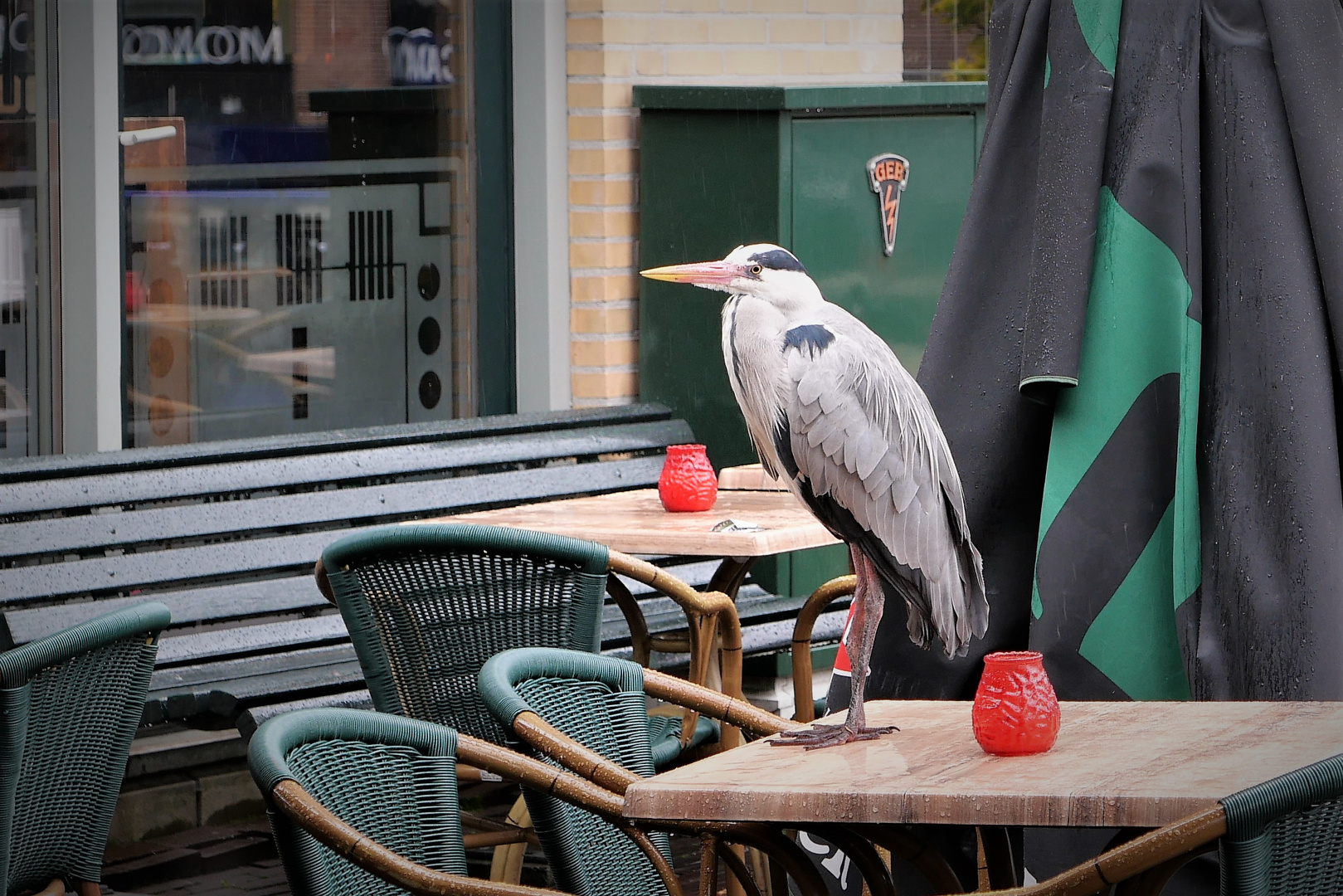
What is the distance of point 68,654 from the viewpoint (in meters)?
3.00

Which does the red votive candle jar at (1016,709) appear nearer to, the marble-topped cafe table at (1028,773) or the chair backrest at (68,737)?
the marble-topped cafe table at (1028,773)

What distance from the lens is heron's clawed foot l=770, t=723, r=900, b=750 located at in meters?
2.66

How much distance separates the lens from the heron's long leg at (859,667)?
2670 mm

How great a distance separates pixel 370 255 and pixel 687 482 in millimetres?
1860

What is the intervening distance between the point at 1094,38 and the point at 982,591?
83 centimetres

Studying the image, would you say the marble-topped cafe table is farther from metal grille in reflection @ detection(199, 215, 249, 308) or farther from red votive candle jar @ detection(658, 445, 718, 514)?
metal grille in reflection @ detection(199, 215, 249, 308)

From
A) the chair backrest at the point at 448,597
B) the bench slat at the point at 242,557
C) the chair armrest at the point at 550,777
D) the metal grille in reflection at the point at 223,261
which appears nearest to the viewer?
the chair armrest at the point at 550,777

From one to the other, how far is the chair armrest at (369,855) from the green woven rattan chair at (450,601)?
4.62 ft

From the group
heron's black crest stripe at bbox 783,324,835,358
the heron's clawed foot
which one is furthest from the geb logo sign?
the heron's clawed foot

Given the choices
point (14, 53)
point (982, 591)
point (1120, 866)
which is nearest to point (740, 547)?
point (982, 591)

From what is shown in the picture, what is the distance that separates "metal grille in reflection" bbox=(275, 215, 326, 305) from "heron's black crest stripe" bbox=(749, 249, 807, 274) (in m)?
3.45

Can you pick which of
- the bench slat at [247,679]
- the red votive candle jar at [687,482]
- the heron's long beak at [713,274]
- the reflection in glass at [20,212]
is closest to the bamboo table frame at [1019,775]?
the heron's long beak at [713,274]

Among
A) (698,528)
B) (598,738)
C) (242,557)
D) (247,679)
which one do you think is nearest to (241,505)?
(242,557)

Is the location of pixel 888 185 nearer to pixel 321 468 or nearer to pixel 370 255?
pixel 370 255
